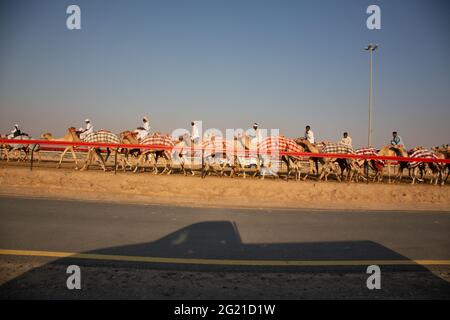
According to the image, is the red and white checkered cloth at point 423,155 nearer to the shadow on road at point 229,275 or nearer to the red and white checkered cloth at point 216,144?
the red and white checkered cloth at point 216,144

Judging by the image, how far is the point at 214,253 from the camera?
5543mm

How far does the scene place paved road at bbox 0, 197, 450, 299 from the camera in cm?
414

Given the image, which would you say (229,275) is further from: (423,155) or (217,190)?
(423,155)

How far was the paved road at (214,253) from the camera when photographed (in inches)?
163

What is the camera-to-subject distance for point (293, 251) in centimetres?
580

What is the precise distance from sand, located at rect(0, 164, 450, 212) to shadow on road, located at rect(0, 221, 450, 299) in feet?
18.3

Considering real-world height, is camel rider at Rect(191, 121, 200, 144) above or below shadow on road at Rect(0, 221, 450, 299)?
above

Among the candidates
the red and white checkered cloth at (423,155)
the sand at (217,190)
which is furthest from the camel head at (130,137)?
the red and white checkered cloth at (423,155)

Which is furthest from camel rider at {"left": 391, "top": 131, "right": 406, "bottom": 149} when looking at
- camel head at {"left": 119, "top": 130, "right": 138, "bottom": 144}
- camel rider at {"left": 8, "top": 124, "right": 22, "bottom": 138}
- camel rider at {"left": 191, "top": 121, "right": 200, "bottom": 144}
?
camel rider at {"left": 8, "top": 124, "right": 22, "bottom": 138}

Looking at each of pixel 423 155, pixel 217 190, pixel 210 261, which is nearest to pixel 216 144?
pixel 217 190

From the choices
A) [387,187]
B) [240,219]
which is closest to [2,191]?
[240,219]

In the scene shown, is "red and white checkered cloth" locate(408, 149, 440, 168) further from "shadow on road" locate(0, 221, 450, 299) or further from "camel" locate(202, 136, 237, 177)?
"shadow on road" locate(0, 221, 450, 299)

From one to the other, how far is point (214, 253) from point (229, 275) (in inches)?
37.8

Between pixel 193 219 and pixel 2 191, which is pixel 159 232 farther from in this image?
pixel 2 191
